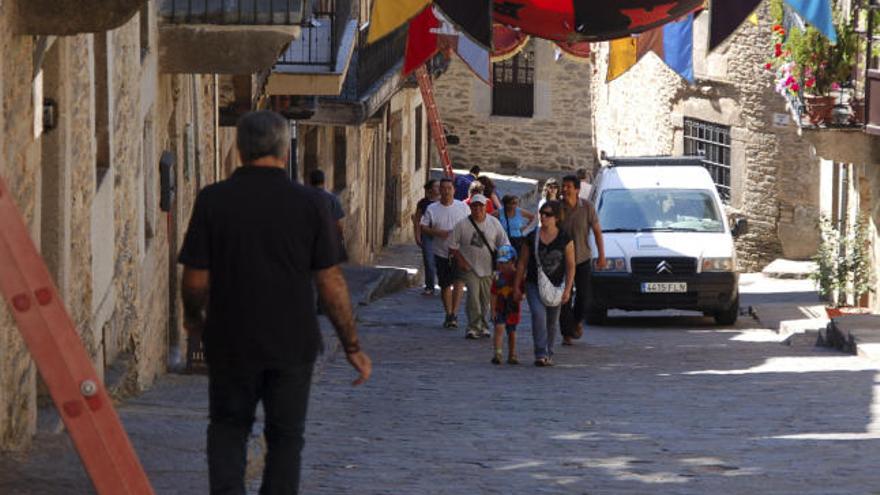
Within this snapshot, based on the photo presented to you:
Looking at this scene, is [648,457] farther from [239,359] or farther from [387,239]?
[387,239]

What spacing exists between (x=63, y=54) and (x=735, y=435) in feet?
14.8

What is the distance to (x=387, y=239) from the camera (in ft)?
114

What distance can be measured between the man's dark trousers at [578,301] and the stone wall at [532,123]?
25.3 metres

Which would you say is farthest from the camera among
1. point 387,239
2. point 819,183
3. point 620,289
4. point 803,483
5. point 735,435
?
point 387,239

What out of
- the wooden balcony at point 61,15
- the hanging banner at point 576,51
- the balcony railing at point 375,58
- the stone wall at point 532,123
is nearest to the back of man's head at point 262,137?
the wooden balcony at point 61,15

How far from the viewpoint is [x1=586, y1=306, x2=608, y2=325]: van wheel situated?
2208cm

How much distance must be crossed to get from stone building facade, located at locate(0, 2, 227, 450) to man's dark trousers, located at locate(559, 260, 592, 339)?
11.8 feet

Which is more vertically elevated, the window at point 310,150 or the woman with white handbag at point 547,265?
the window at point 310,150

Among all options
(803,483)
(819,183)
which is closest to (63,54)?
(803,483)

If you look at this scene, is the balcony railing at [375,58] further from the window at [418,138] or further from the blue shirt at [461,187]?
the window at [418,138]

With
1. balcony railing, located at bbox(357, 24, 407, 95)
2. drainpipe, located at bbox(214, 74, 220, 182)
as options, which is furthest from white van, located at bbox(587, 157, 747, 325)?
balcony railing, located at bbox(357, 24, 407, 95)

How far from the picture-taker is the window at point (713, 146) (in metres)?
32.1

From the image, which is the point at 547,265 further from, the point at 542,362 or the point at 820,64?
the point at 820,64

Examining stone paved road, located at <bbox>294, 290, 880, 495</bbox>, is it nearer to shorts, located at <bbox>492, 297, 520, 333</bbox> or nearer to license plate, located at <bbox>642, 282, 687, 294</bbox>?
shorts, located at <bbox>492, 297, 520, 333</bbox>
